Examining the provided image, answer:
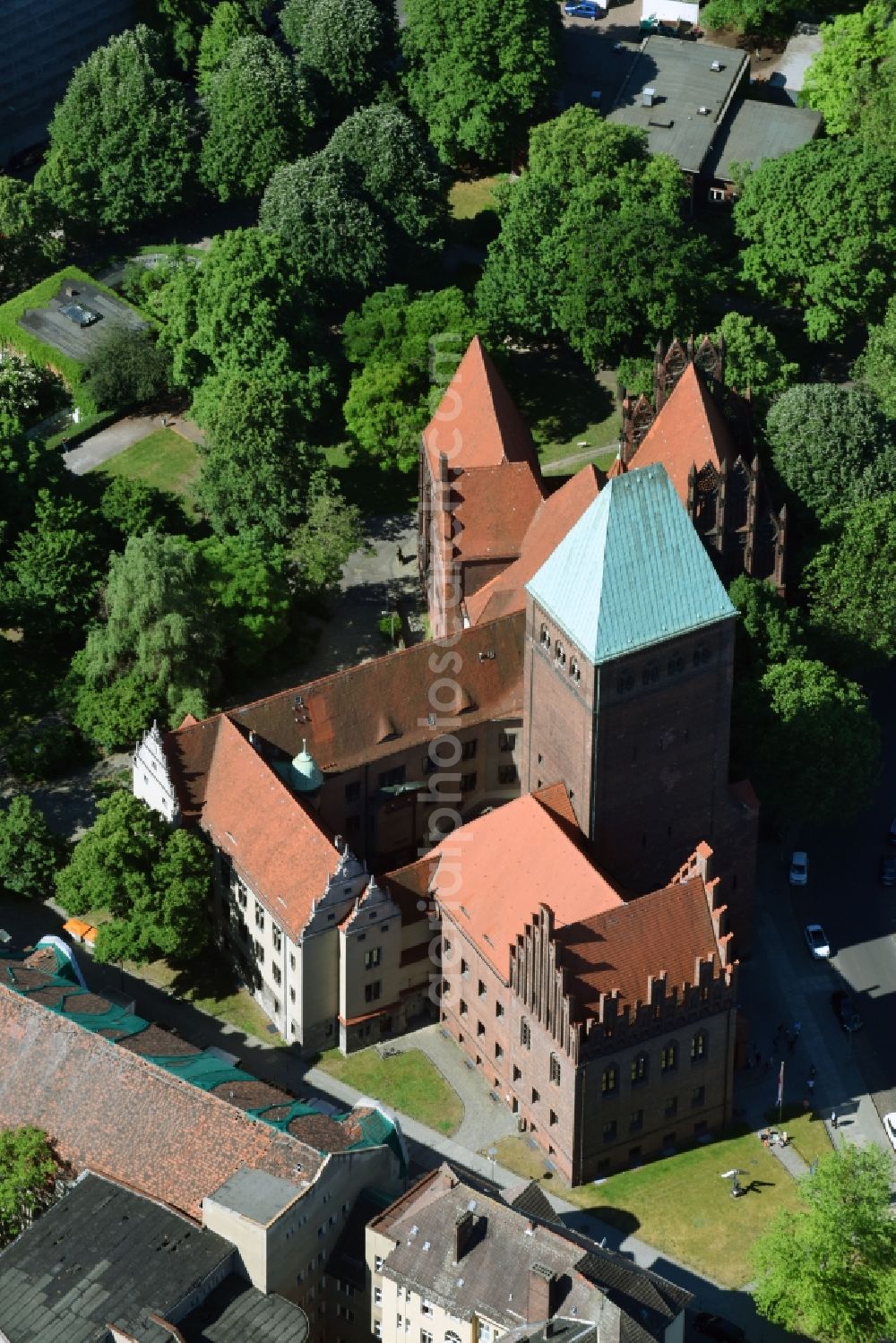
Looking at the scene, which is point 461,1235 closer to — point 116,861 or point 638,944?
point 638,944

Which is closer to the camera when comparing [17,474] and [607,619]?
[607,619]

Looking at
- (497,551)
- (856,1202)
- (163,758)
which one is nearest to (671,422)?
Answer: (497,551)

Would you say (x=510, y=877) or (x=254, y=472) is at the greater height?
(x=254, y=472)

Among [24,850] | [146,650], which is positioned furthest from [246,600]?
[24,850]

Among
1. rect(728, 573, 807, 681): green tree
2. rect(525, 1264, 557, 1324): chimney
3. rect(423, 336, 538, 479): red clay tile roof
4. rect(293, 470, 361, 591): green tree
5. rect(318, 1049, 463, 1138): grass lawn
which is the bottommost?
rect(318, 1049, 463, 1138): grass lawn

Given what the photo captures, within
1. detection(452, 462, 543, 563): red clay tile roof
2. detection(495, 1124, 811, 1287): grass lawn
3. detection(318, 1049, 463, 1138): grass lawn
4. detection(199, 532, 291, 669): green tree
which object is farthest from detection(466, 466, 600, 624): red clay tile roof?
detection(495, 1124, 811, 1287): grass lawn

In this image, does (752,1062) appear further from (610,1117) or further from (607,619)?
(607,619)

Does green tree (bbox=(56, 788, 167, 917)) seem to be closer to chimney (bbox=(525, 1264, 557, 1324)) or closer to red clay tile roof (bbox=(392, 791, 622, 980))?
red clay tile roof (bbox=(392, 791, 622, 980))
